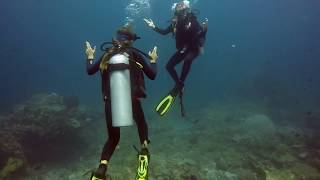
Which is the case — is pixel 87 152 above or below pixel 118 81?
below

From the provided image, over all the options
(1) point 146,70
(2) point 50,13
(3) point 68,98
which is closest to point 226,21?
(2) point 50,13

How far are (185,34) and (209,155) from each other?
5213 mm

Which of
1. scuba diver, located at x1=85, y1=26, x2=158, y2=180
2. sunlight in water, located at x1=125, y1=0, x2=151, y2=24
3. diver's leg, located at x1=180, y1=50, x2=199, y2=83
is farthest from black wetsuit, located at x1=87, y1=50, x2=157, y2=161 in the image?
sunlight in water, located at x1=125, y1=0, x2=151, y2=24

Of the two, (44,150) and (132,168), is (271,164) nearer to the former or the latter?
Result: (132,168)

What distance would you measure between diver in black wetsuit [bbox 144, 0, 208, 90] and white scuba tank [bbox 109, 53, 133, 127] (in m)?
3.36

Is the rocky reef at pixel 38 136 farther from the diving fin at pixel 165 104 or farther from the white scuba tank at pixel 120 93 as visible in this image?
the white scuba tank at pixel 120 93

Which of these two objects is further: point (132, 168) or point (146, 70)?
point (132, 168)

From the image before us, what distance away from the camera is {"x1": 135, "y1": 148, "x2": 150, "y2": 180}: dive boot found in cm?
541

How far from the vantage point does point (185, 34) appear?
28.8 feet

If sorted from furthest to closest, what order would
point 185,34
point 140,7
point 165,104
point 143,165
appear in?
1. point 140,7
2. point 185,34
3. point 165,104
4. point 143,165

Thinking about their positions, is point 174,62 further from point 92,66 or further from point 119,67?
point 119,67

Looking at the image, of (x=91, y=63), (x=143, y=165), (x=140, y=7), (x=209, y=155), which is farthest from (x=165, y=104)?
(x=140, y=7)

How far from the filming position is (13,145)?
12.9 metres

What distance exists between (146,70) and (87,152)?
31.1ft
